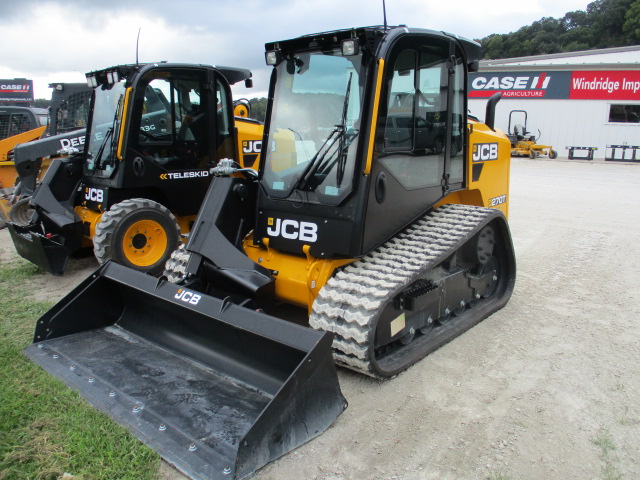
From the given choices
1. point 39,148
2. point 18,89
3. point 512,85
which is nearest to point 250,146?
point 39,148

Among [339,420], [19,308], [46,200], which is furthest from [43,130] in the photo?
[339,420]

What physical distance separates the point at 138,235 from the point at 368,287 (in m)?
3.39

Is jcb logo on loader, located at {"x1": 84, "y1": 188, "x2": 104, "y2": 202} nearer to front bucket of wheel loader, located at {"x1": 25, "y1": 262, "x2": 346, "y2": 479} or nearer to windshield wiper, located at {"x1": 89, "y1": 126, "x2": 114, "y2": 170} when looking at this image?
windshield wiper, located at {"x1": 89, "y1": 126, "x2": 114, "y2": 170}

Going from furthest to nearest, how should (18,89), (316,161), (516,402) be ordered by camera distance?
(18,89), (316,161), (516,402)

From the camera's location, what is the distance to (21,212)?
8.28m

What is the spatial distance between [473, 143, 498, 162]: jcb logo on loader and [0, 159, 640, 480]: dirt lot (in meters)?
1.41

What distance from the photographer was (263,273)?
149 inches

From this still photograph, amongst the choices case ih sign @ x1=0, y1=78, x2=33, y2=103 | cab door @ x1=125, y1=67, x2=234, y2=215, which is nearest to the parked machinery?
cab door @ x1=125, y1=67, x2=234, y2=215

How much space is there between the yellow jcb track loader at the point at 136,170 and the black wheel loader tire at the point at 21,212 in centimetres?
187

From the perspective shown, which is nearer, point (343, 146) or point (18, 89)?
point (343, 146)

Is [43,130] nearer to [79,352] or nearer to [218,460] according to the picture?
[79,352]

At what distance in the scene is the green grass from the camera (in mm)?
2662

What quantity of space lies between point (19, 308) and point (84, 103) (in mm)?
5576

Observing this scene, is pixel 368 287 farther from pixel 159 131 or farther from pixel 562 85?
pixel 562 85
